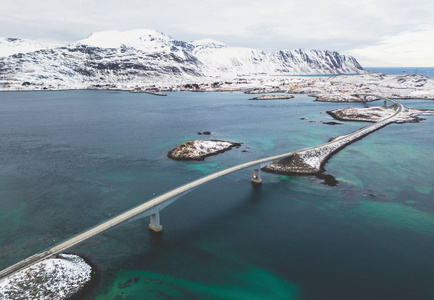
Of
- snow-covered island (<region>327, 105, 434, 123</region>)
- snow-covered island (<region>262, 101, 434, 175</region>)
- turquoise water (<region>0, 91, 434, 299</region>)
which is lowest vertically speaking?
turquoise water (<region>0, 91, 434, 299</region>)

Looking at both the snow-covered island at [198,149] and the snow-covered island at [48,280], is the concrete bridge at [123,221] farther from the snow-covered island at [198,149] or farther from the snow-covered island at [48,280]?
the snow-covered island at [198,149]

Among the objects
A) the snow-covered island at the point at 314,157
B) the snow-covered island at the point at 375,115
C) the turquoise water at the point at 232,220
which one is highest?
the snow-covered island at the point at 375,115

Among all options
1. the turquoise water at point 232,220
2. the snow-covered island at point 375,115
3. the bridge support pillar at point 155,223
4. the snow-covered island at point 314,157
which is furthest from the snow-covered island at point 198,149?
the snow-covered island at point 375,115

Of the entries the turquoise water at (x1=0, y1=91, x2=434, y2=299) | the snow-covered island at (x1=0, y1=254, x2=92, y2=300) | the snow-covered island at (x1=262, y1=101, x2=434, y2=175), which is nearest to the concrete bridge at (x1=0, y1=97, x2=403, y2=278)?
the snow-covered island at (x1=0, y1=254, x2=92, y2=300)

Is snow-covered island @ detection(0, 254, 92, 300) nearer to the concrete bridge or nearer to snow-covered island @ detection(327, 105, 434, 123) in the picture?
the concrete bridge

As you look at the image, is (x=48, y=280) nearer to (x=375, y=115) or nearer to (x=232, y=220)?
(x=232, y=220)

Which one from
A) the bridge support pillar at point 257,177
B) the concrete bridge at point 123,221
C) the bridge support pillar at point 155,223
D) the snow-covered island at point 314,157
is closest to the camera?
the concrete bridge at point 123,221
